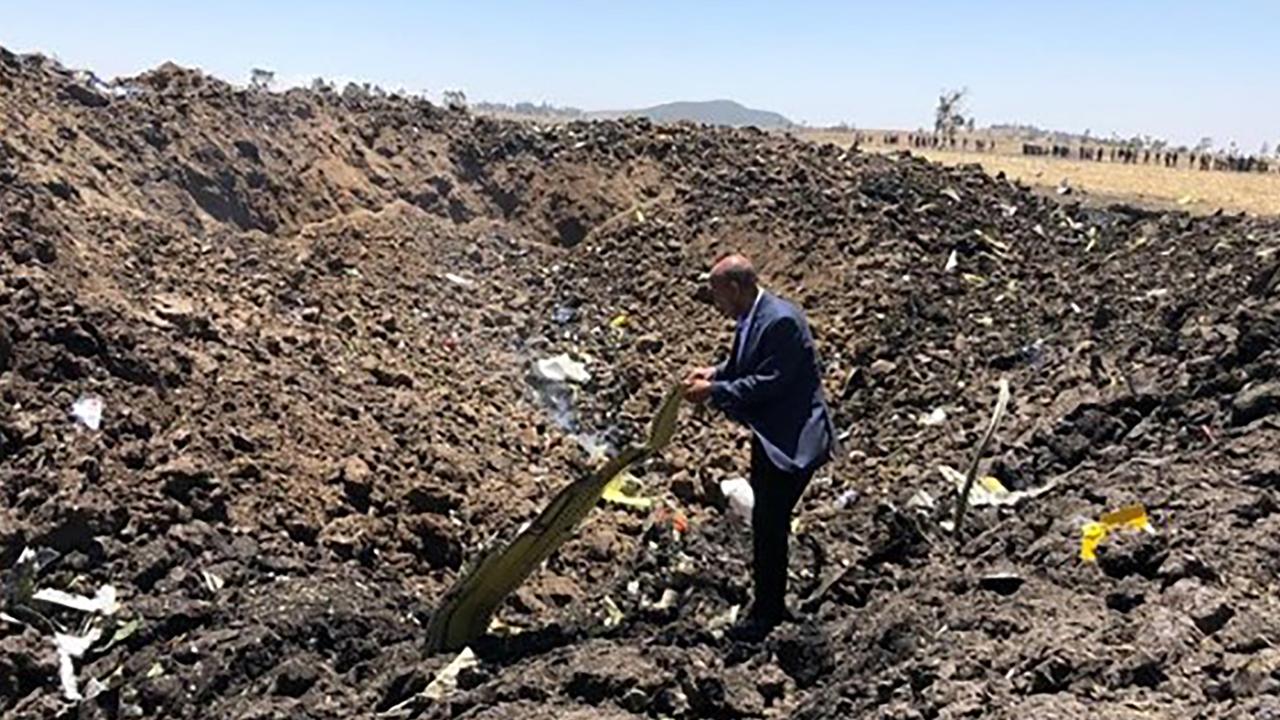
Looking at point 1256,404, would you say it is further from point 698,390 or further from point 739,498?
point 698,390

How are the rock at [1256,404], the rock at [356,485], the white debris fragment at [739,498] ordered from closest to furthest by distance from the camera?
the rock at [1256,404]
the rock at [356,485]
the white debris fragment at [739,498]

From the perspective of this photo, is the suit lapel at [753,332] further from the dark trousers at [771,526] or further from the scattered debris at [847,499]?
the scattered debris at [847,499]

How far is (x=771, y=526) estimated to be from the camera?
5109 mm

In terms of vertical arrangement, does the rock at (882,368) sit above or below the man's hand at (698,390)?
below

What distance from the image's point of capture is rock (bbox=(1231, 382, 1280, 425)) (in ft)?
20.7

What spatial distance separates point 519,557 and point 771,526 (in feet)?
3.91

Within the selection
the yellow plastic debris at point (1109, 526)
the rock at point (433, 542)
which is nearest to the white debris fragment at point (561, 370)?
the rock at point (433, 542)

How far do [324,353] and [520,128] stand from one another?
7889mm

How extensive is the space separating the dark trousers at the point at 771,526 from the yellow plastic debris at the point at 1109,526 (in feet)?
3.79

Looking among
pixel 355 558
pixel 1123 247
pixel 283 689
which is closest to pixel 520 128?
pixel 1123 247

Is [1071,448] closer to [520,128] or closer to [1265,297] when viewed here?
[1265,297]

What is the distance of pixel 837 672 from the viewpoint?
184 inches

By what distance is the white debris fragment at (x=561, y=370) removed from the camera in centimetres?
1048

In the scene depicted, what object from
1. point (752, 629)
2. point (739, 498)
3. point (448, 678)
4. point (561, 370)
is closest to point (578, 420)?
point (561, 370)
